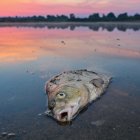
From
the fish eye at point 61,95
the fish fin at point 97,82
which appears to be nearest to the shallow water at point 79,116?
the fish fin at point 97,82

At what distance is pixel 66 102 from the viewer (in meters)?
10.8

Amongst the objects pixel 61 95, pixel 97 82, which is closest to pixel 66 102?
pixel 61 95

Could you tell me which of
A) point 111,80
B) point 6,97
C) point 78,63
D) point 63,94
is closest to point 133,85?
point 111,80

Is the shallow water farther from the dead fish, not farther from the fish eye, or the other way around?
the fish eye

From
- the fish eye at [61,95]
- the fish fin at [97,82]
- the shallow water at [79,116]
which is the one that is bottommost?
the shallow water at [79,116]

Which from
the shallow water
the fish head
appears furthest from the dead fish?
the shallow water

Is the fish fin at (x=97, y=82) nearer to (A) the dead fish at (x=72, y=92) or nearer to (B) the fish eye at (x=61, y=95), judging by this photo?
(A) the dead fish at (x=72, y=92)

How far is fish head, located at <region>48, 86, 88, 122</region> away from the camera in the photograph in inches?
413

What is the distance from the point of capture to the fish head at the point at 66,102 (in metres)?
10.5

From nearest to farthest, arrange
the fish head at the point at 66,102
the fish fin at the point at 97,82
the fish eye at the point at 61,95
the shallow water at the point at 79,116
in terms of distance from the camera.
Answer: the shallow water at the point at 79,116, the fish head at the point at 66,102, the fish eye at the point at 61,95, the fish fin at the point at 97,82

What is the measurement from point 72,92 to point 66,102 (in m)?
0.78

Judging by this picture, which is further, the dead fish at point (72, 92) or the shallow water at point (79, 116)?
the dead fish at point (72, 92)

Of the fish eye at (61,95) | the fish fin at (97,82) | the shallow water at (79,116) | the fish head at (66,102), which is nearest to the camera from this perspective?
the shallow water at (79,116)

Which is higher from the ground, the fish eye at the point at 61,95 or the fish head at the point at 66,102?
the fish eye at the point at 61,95
